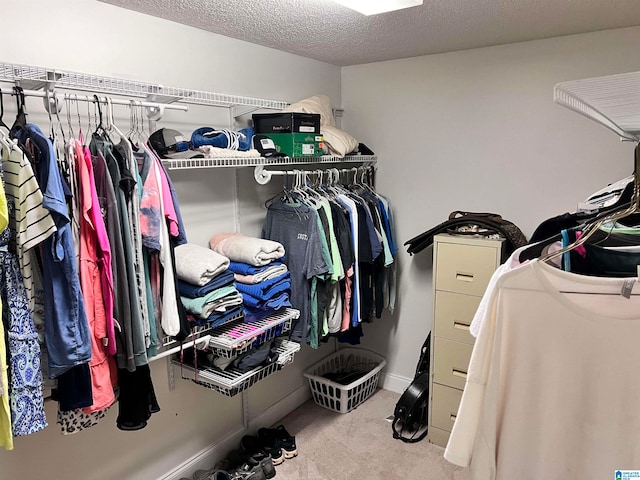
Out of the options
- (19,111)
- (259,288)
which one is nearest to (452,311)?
(259,288)

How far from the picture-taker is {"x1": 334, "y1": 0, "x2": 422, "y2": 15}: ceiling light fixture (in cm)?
171

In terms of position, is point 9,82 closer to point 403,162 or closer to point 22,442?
point 22,442

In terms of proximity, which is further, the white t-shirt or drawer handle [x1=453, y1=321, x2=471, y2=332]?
drawer handle [x1=453, y1=321, x2=471, y2=332]

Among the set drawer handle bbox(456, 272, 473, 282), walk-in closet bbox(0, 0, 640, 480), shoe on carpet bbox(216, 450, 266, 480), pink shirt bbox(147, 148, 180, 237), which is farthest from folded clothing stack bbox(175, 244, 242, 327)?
drawer handle bbox(456, 272, 473, 282)

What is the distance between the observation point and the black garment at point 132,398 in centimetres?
175

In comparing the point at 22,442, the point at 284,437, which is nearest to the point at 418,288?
the point at 284,437

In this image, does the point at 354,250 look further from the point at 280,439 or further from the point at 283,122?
the point at 280,439

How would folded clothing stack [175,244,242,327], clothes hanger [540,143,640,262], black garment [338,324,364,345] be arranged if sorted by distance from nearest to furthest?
clothes hanger [540,143,640,262]
folded clothing stack [175,244,242,327]
black garment [338,324,364,345]

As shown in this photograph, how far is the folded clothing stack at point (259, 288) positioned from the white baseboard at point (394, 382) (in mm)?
1427

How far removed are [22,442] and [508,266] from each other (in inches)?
73.6

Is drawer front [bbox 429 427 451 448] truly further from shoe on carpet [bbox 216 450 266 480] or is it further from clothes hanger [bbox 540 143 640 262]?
clothes hanger [bbox 540 143 640 262]

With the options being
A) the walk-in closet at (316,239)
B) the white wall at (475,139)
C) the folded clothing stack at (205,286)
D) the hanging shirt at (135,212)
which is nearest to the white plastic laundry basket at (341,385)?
the walk-in closet at (316,239)

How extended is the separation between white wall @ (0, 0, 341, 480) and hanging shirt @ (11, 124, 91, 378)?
0.41m

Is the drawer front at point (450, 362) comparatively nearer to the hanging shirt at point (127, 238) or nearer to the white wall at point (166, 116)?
the white wall at point (166, 116)
